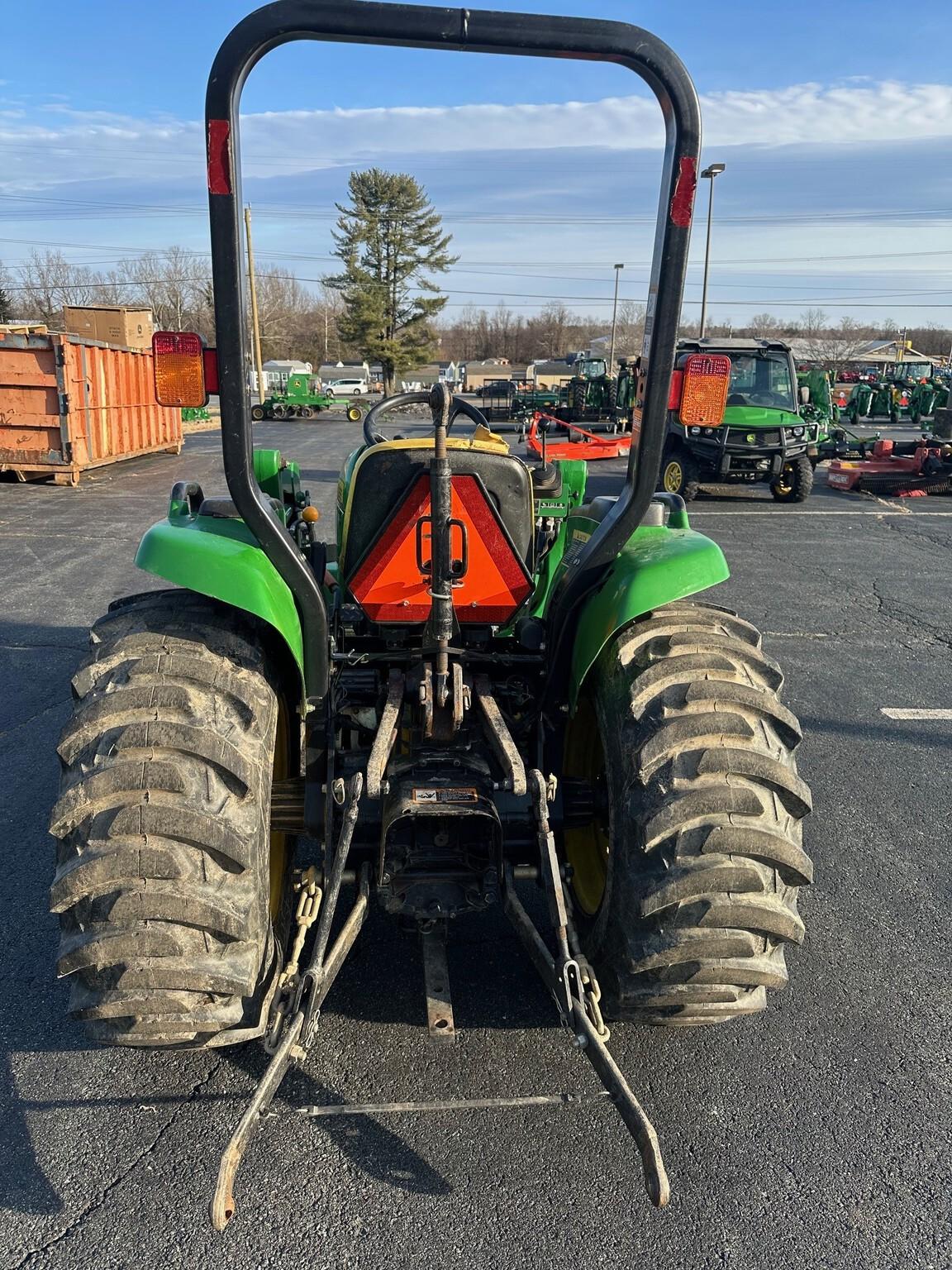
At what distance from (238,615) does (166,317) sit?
224ft

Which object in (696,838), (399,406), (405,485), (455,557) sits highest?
(399,406)

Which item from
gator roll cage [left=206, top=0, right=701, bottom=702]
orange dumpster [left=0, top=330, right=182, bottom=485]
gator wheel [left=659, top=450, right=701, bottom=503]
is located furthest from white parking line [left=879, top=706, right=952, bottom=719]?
orange dumpster [left=0, top=330, right=182, bottom=485]

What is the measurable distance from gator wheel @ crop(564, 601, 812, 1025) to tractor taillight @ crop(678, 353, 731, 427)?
65cm

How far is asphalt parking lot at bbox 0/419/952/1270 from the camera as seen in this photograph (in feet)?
6.98

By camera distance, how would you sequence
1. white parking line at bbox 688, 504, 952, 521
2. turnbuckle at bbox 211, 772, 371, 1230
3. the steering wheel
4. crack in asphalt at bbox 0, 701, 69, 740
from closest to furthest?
turnbuckle at bbox 211, 772, 371, 1230, the steering wheel, crack in asphalt at bbox 0, 701, 69, 740, white parking line at bbox 688, 504, 952, 521

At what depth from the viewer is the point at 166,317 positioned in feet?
209

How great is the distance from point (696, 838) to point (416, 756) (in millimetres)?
903

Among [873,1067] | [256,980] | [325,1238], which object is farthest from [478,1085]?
[873,1067]

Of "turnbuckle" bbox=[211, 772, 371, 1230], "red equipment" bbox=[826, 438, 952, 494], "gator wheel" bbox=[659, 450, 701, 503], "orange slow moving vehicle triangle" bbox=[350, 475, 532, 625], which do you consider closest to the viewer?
"turnbuckle" bbox=[211, 772, 371, 1230]

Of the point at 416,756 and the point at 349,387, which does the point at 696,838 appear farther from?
the point at 349,387

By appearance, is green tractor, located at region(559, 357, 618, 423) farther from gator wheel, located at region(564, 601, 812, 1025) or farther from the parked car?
gator wheel, located at region(564, 601, 812, 1025)

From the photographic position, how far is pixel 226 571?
8.26 ft

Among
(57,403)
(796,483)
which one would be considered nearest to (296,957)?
(796,483)

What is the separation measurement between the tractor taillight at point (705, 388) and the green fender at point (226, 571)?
124 centimetres
